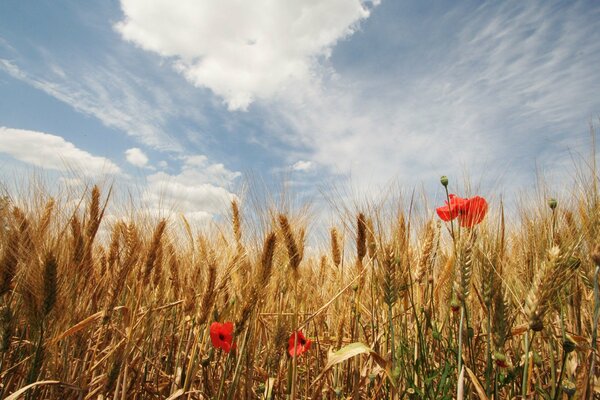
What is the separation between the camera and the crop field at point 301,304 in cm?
149

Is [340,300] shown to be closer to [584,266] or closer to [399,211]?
[399,211]

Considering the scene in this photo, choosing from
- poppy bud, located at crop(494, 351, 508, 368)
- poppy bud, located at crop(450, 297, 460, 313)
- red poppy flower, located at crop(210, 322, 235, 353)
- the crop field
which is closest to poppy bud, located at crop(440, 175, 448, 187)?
the crop field

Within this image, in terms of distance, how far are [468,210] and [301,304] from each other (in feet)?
3.72

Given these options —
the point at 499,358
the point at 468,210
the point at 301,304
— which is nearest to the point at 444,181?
the point at 468,210

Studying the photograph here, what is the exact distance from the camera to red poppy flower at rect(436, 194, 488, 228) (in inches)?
66.3

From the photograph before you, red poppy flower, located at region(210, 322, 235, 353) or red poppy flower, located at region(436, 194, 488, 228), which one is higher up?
red poppy flower, located at region(436, 194, 488, 228)

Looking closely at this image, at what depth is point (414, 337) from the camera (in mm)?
2182

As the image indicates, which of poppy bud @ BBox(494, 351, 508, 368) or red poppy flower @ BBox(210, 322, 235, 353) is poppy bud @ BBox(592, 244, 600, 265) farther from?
red poppy flower @ BBox(210, 322, 235, 353)

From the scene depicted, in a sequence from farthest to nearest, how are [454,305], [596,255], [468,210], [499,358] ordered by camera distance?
[454,305] < [468,210] < [499,358] < [596,255]

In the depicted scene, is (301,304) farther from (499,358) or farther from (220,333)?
(499,358)

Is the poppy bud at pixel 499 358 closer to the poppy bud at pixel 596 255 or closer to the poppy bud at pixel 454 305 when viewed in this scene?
the poppy bud at pixel 454 305

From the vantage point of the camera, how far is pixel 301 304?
2305mm

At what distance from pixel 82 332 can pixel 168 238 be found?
0.81m

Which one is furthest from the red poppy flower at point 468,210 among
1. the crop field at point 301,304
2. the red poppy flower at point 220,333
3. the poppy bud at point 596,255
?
the red poppy flower at point 220,333
